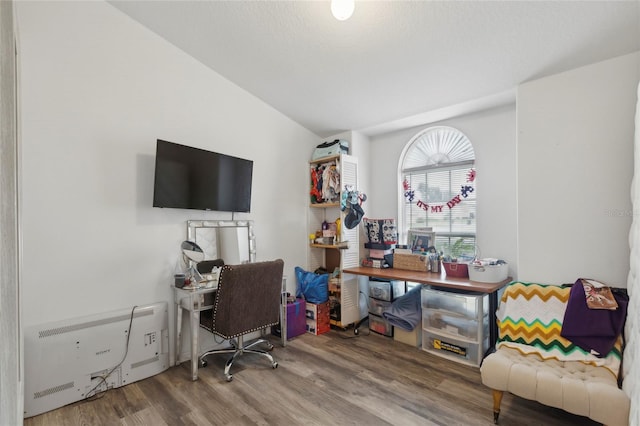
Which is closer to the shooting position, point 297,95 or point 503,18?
point 503,18

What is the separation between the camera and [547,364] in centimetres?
191

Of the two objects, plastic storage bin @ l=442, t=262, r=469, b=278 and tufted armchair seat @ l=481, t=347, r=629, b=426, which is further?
plastic storage bin @ l=442, t=262, r=469, b=278

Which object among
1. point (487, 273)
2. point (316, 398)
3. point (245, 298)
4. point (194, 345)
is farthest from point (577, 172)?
point (194, 345)

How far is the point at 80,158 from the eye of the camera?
2197 millimetres

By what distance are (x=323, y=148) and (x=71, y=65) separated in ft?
8.06

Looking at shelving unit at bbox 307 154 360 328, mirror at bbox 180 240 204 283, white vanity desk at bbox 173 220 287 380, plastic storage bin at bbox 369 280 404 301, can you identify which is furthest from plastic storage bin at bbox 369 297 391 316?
mirror at bbox 180 240 204 283

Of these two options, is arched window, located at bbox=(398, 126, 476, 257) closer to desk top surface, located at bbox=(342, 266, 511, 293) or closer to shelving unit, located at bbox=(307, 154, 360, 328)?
desk top surface, located at bbox=(342, 266, 511, 293)

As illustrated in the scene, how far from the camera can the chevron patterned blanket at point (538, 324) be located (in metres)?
1.97

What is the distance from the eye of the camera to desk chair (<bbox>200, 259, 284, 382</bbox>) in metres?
2.31

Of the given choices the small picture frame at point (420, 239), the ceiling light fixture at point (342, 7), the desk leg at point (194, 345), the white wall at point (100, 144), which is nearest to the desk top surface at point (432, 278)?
the small picture frame at point (420, 239)

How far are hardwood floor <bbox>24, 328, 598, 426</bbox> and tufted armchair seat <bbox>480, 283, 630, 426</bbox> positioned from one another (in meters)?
0.33

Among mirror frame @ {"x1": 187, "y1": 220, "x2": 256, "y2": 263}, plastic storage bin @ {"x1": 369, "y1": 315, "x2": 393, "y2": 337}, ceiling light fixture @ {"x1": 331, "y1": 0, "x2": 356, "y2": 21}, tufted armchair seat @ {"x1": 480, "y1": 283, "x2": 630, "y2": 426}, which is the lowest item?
plastic storage bin @ {"x1": 369, "y1": 315, "x2": 393, "y2": 337}

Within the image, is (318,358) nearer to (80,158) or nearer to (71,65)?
(80,158)

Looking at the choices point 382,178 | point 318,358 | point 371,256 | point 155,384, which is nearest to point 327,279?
point 371,256
